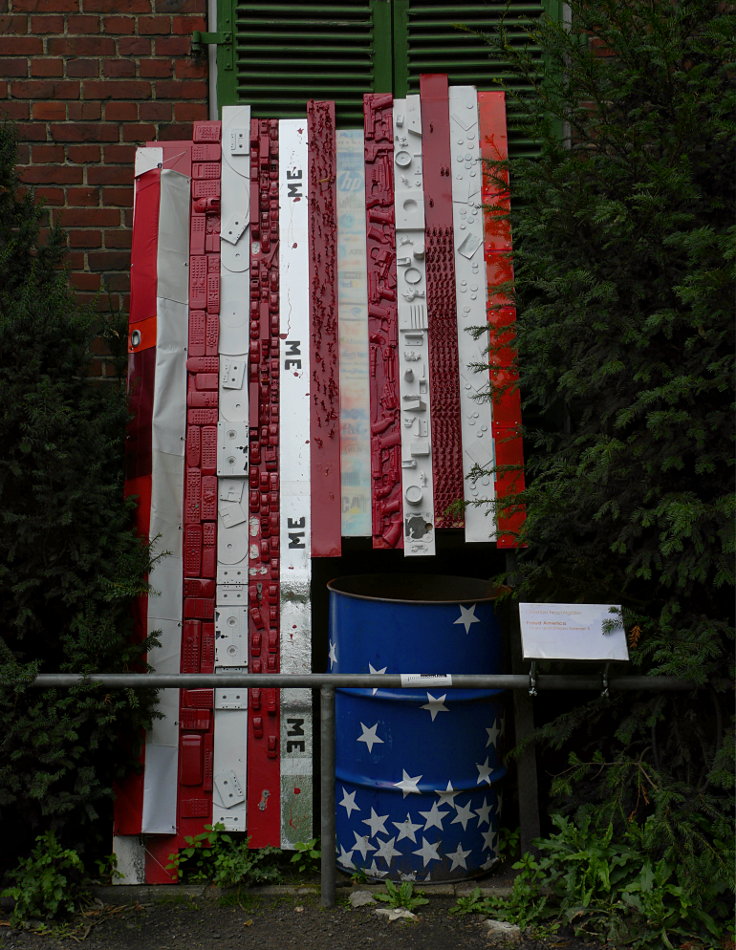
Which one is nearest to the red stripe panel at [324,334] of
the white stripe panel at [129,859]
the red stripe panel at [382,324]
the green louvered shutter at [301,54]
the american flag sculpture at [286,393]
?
the american flag sculpture at [286,393]

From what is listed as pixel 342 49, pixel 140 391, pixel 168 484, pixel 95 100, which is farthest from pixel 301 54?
pixel 168 484

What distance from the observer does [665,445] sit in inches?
119

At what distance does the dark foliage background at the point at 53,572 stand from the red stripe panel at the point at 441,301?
130 cm

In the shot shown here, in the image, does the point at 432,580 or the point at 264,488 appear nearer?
the point at 264,488

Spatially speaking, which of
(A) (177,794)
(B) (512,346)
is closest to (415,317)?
(B) (512,346)

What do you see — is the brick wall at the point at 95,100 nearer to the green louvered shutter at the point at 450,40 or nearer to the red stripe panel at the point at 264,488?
the red stripe panel at the point at 264,488

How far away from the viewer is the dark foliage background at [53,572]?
3.12 metres

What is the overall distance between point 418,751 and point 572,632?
2.61 ft

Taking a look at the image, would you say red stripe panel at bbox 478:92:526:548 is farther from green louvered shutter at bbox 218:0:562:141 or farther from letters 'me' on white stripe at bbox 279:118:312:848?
letters 'me' on white stripe at bbox 279:118:312:848

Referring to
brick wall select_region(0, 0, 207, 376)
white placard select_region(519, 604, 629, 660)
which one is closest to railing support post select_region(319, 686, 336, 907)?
white placard select_region(519, 604, 629, 660)

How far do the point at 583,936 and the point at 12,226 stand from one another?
336 centimetres

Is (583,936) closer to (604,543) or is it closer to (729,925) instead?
(729,925)

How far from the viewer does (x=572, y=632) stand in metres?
3.02

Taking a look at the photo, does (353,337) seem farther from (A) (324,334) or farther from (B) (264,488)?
(B) (264,488)
